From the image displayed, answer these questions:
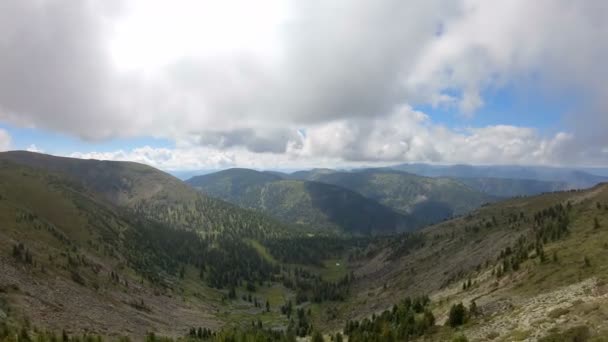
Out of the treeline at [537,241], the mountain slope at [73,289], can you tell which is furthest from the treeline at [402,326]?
the mountain slope at [73,289]

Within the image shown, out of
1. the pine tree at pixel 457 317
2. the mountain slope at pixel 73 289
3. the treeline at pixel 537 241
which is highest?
the treeline at pixel 537 241

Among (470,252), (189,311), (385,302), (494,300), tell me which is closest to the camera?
(494,300)

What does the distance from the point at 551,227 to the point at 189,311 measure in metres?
161

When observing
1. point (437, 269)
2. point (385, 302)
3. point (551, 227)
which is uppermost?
point (551, 227)

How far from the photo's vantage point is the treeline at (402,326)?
246 feet

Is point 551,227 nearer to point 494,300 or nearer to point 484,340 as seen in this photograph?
point 494,300

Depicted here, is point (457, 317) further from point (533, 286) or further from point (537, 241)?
Answer: point (537, 241)

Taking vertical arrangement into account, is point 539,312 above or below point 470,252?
above

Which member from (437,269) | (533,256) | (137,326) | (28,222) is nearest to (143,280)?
(28,222)

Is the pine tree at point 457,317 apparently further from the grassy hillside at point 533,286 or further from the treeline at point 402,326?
the treeline at point 402,326

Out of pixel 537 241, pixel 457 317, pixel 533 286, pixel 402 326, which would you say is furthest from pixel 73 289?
pixel 537 241

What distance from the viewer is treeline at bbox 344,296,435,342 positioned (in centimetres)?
7496

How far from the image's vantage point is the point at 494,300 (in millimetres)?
74250

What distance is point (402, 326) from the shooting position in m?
80.1
